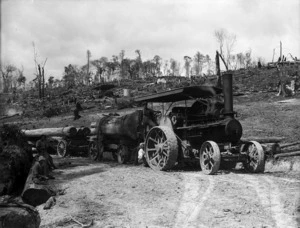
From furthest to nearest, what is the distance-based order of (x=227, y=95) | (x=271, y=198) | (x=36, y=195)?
(x=227, y=95), (x=36, y=195), (x=271, y=198)

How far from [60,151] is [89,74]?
184 ft

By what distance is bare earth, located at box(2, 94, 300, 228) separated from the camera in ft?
19.6

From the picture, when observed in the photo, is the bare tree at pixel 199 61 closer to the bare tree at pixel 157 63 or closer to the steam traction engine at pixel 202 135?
the bare tree at pixel 157 63

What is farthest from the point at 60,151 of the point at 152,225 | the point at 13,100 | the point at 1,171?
the point at 13,100

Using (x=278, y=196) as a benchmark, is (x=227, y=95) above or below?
above

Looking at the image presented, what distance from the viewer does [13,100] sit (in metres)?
50.0

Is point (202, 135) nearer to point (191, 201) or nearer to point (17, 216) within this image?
point (191, 201)

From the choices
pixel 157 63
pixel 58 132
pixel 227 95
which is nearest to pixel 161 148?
pixel 227 95

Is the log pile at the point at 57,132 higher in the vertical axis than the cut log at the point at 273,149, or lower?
higher

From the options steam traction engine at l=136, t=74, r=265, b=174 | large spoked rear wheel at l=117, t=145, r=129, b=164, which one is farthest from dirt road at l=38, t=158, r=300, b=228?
large spoked rear wheel at l=117, t=145, r=129, b=164

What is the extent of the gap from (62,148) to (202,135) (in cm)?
871

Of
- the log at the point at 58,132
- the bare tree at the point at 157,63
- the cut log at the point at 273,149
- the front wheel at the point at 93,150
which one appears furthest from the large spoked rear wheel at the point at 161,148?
the bare tree at the point at 157,63

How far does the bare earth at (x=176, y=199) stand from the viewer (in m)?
5.96

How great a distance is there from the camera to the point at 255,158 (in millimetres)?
9969
